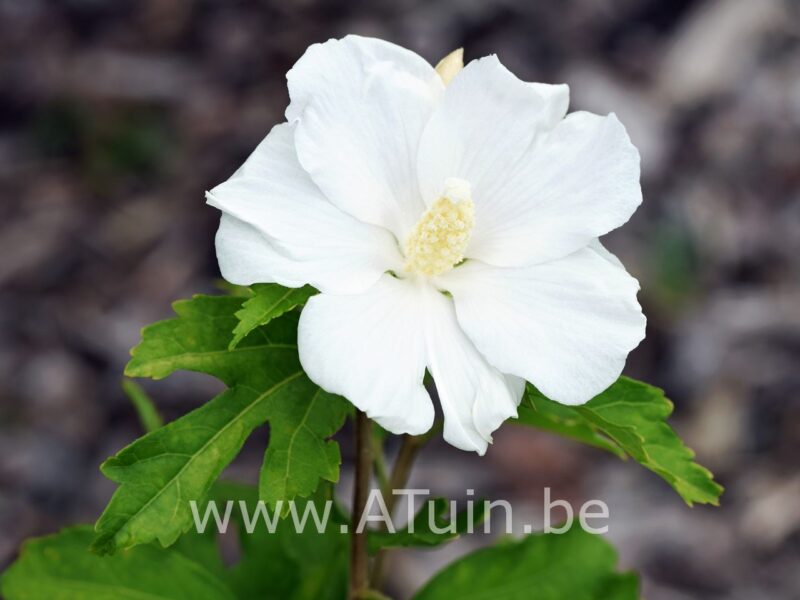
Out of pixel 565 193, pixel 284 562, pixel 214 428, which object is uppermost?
pixel 565 193

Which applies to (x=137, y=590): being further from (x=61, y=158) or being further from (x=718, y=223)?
(x=718, y=223)

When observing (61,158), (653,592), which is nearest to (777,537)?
(653,592)

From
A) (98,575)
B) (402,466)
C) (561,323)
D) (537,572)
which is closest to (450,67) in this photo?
(561,323)

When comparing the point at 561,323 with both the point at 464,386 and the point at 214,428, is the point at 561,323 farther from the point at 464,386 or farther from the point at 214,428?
the point at 214,428

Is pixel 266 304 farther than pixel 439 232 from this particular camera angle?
No

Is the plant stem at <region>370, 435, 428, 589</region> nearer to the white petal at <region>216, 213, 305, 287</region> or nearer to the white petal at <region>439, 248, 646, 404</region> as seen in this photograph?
the white petal at <region>439, 248, 646, 404</region>

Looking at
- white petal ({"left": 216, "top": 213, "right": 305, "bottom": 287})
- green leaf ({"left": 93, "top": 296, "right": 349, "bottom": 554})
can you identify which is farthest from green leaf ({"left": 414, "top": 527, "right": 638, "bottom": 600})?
white petal ({"left": 216, "top": 213, "right": 305, "bottom": 287})

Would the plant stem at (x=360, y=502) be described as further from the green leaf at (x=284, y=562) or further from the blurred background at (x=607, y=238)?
the blurred background at (x=607, y=238)
